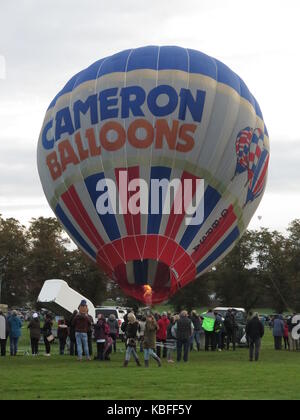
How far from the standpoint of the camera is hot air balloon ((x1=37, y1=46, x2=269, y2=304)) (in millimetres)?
27547

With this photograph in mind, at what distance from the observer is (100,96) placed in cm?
2812

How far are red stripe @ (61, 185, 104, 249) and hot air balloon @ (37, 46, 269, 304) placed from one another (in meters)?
0.04

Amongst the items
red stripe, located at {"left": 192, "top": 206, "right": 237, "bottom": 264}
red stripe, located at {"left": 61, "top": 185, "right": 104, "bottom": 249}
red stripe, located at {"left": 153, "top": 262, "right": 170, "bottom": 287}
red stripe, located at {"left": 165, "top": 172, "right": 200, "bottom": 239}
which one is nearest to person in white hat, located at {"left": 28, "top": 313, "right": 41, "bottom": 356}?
red stripe, located at {"left": 61, "top": 185, "right": 104, "bottom": 249}

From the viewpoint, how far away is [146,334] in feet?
72.0

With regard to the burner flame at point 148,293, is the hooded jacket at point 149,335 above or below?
below

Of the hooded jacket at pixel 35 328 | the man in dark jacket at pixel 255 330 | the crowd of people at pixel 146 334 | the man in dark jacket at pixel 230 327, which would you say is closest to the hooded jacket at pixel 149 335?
the crowd of people at pixel 146 334

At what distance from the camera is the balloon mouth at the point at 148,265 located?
2786cm

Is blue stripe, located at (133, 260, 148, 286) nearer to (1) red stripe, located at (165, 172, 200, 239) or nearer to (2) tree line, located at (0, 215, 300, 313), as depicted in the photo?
(1) red stripe, located at (165, 172, 200, 239)

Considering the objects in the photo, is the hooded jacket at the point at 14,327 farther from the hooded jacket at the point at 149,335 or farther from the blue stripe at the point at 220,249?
the hooded jacket at the point at 149,335

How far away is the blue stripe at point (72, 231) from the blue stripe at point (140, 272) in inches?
71.7

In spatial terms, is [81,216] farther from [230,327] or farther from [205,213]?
[230,327]
